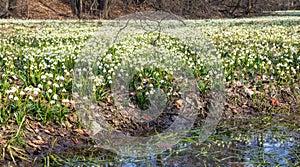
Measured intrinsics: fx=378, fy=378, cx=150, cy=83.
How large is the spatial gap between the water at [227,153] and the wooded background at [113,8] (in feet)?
63.8

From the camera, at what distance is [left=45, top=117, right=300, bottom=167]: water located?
13.1 feet

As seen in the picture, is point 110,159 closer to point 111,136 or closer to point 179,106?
point 111,136

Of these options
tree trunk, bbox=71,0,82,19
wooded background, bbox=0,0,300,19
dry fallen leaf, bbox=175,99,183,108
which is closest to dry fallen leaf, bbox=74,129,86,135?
dry fallen leaf, bbox=175,99,183,108

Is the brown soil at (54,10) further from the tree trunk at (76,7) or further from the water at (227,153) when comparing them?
the water at (227,153)

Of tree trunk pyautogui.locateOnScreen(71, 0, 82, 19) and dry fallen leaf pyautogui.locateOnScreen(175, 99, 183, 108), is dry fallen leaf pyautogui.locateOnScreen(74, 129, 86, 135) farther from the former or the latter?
tree trunk pyautogui.locateOnScreen(71, 0, 82, 19)

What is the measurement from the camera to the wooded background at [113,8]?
22.8 m

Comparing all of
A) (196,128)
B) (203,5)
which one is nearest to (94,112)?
(196,128)

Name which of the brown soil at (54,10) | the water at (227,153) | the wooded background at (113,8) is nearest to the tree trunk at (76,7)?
the wooded background at (113,8)

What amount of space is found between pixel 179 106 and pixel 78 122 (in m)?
1.64

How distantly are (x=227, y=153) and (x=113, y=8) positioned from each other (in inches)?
983

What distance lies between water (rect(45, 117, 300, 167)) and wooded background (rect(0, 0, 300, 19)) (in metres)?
19.4

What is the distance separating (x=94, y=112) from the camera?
195 inches

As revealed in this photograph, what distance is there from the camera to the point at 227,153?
4258 mm

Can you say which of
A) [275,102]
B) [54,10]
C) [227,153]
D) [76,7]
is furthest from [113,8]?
[227,153]
